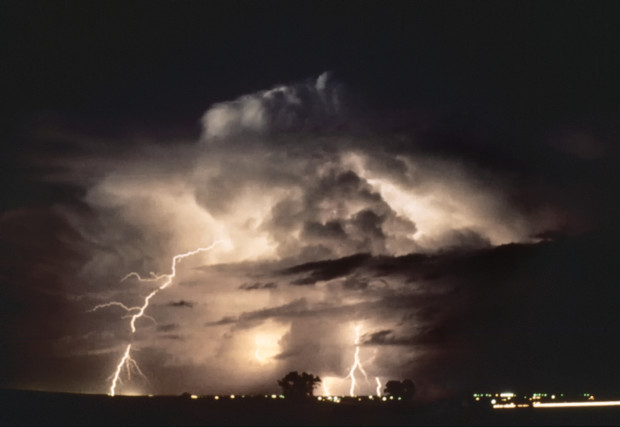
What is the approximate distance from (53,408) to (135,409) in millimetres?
10214

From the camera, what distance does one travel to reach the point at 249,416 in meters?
80.2

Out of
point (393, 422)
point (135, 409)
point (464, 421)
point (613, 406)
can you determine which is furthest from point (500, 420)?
point (613, 406)

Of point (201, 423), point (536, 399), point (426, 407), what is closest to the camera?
point (201, 423)

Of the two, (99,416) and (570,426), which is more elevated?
(99,416)

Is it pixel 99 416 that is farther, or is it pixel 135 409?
pixel 135 409

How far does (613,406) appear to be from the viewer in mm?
147500

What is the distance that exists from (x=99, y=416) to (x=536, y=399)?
4355 inches

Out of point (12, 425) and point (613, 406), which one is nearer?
point (12, 425)

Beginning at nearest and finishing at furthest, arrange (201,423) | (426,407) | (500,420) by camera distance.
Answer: (201,423) < (500,420) < (426,407)

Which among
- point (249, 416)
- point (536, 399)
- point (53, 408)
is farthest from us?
point (536, 399)

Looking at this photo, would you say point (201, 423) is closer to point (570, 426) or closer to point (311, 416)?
point (311, 416)

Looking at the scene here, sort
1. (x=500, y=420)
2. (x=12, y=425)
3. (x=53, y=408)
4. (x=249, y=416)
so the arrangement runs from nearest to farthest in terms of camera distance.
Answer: (x=12, y=425), (x=53, y=408), (x=249, y=416), (x=500, y=420)

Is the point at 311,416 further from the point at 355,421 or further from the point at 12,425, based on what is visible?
the point at 12,425

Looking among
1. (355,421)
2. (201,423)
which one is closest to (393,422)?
(355,421)
